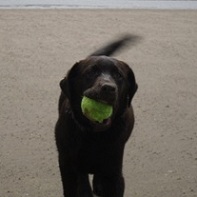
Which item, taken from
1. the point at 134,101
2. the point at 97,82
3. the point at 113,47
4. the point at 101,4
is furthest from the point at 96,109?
the point at 101,4

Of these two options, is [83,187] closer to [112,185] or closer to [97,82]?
[112,185]

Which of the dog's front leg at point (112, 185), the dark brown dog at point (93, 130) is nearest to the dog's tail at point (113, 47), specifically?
the dark brown dog at point (93, 130)

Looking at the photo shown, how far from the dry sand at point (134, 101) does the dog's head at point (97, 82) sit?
871mm

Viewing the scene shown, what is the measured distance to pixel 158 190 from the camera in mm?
3672

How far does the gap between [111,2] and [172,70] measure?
13.0 ft

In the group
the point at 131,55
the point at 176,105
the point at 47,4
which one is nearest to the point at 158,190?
the point at 176,105

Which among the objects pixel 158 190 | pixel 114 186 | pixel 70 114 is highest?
pixel 70 114

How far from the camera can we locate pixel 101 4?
945 cm

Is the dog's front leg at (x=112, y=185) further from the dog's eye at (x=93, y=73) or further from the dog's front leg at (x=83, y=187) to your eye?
the dog's eye at (x=93, y=73)

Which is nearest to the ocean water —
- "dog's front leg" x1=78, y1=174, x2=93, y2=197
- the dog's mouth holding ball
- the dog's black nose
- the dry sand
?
the dry sand

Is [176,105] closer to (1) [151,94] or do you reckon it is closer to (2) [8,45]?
(1) [151,94]

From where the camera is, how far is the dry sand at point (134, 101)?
3.80 meters

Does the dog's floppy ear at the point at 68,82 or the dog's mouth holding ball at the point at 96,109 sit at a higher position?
the dog's floppy ear at the point at 68,82

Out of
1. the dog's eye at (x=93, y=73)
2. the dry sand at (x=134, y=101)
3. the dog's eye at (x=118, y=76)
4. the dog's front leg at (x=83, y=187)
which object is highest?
the dog's eye at (x=93, y=73)
